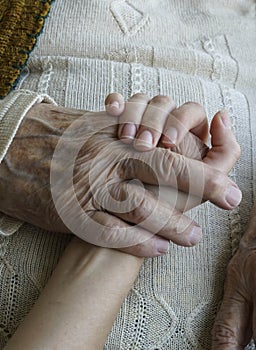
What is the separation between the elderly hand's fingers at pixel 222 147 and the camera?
867 millimetres

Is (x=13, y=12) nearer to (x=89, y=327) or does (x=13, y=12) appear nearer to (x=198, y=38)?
(x=198, y=38)

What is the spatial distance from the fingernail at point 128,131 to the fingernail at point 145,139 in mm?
19

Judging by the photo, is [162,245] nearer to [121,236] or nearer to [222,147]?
[121,236]

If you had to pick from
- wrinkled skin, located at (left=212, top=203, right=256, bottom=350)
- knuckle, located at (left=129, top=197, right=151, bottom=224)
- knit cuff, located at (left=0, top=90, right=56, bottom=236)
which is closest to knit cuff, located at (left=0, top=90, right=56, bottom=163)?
knit cuff, located at (left=0, top=90, right=56, bottom=236)

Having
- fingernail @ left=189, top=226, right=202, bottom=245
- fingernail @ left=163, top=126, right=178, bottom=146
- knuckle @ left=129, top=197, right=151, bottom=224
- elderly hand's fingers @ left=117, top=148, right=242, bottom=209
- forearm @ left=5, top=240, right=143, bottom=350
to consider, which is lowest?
forearm @ left=5, top=240, right=143, bottom=350

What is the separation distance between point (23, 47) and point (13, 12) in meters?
0.10

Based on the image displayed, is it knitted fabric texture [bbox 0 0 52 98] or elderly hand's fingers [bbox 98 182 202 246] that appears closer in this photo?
elderly hand's fingers [bbox 98 182 202 246]

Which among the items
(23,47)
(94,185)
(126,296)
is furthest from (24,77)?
(126,296)

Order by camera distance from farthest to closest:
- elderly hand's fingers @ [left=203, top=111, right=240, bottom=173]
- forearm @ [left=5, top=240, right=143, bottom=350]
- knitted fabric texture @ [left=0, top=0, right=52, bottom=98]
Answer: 1. knitted fabric texture @ [left=0, top=0, right=52, bottom=98]
2. elderly hand's fingers @ [left=203, top=111, right=240, bottom=173]
3. forearm @ [left=5, top=240, right=143, bottom=350]

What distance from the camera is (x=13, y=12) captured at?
1131mm

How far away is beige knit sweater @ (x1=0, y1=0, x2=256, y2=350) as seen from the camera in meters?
0.85

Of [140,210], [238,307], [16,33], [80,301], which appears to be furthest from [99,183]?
[16,33]

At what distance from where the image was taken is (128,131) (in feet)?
2.80

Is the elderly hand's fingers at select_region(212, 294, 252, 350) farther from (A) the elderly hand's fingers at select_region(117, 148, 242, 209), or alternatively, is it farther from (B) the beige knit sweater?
(A) the elderly hand's fingers at select_region(117, 148, 242, 209)
